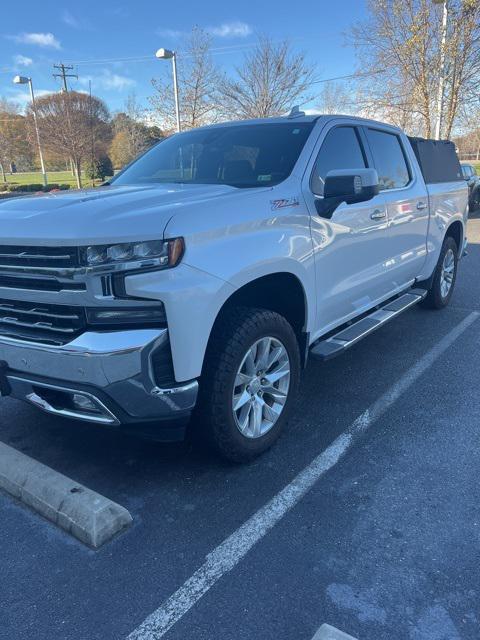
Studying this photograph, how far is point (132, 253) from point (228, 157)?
69.0 inches

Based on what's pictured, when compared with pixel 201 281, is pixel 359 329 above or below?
below

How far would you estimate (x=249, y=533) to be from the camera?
2570 millimetres

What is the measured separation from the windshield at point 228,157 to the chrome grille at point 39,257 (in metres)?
1.34

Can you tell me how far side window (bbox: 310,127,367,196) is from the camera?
358 cm

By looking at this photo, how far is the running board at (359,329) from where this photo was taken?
3.57m

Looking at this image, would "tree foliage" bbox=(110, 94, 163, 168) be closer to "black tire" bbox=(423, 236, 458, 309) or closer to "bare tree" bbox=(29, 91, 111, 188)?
"bare tree" bbox=(29, 91, 111, 188)

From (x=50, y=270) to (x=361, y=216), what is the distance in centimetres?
240

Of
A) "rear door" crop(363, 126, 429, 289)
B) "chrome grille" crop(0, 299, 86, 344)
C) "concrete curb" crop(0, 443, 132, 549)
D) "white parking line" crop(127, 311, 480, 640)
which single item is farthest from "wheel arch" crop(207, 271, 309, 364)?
"rear door" crop(363, 126, 429, 289)

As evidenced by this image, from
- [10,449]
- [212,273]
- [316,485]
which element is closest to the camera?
[212,273]

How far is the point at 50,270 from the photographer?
2.49 metres

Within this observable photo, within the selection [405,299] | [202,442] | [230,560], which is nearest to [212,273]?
[202,442]

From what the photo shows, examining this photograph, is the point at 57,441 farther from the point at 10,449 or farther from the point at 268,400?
the point at 268,400

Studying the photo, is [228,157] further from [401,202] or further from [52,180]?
[52,180]

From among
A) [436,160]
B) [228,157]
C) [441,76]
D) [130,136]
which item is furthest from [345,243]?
[130,136]
